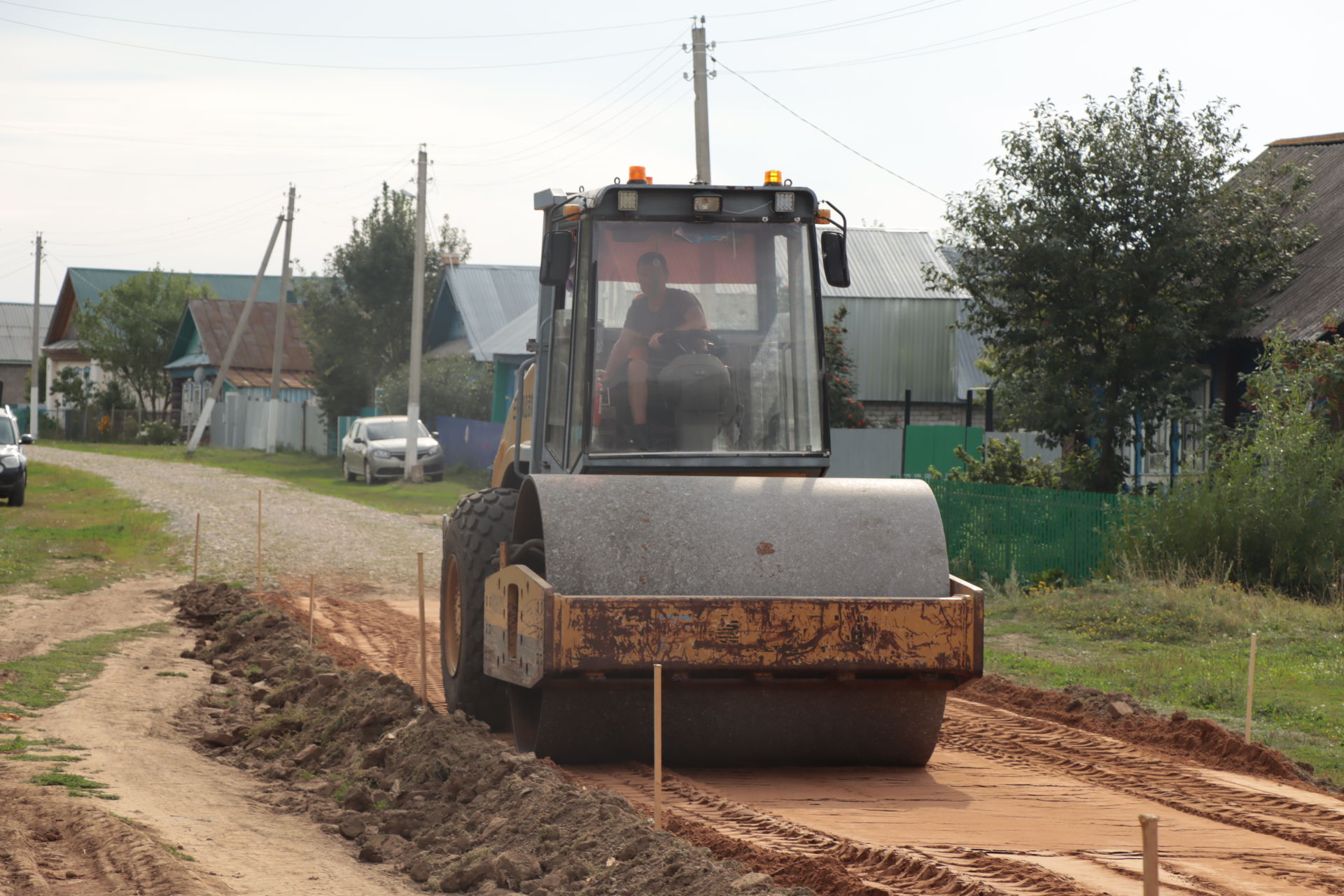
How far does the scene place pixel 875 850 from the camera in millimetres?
5977

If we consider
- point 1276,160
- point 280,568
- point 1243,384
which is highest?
point 1276,160

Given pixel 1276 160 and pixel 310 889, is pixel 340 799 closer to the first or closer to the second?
pixel 310 889

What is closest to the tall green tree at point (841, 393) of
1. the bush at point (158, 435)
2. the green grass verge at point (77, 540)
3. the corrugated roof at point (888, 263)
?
the corrugated roof at point (888, 263)

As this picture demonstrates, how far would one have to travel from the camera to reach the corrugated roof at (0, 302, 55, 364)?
92625 millimetres

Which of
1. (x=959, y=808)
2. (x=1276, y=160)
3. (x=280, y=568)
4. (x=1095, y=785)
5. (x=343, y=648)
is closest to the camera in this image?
(x=959, y=808)

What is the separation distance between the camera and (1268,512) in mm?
15641

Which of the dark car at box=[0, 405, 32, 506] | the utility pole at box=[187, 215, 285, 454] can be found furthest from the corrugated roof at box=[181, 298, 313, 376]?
the dark car at box=[0, 405, 32, 506]

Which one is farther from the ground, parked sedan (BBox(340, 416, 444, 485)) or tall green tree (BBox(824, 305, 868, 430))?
tall green tree (BBox(824, 305, 868, 430))

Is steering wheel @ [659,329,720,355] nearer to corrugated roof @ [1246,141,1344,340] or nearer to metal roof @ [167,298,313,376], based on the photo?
corrugated roof @ [1246,141,1344,340]

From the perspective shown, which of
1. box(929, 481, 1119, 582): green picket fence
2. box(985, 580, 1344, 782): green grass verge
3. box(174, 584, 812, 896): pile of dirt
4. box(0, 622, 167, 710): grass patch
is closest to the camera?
box(174, 584, 812, 896): pile of dirt

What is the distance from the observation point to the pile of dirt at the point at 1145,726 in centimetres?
850

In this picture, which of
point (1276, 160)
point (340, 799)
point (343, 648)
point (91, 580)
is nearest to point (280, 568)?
point (91, 580)

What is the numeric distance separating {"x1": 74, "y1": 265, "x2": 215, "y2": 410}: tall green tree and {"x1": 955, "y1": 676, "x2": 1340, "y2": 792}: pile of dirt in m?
60.2

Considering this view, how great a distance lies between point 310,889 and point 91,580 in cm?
1306
